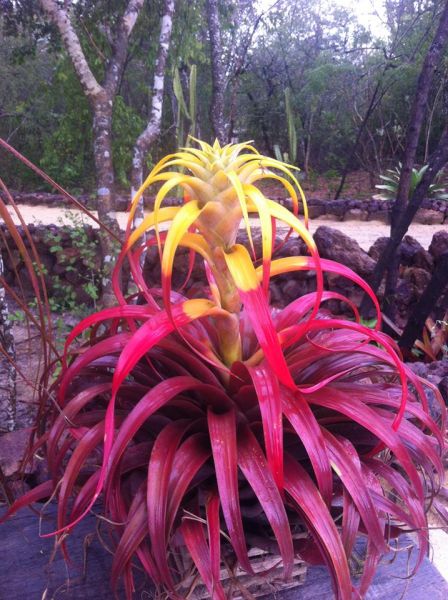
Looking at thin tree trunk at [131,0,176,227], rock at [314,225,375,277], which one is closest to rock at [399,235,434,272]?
rock at [314,225,375,277]

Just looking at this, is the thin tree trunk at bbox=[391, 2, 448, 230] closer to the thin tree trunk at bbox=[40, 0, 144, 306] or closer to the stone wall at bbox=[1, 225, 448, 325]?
the stone wall at bbox=[1, 225, 448, 325]

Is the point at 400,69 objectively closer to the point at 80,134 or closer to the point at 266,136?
the point at 266,136

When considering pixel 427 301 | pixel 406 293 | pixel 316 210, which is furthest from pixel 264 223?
pixel 316 210

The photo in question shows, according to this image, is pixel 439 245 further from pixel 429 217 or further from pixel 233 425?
pixel 429 217

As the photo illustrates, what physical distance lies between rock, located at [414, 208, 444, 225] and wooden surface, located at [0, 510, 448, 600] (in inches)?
299

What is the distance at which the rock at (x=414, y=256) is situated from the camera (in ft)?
13.3

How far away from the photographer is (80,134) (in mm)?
9102

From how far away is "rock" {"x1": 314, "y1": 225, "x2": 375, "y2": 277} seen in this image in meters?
3.74

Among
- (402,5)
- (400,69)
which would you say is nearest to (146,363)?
(400,69)

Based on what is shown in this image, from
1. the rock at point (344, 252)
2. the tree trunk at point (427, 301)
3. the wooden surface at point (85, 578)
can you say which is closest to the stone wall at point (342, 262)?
the rock at point (344, 252)

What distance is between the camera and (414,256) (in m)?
4.11

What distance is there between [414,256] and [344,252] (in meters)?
0.77

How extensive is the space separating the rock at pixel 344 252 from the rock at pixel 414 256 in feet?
1.58

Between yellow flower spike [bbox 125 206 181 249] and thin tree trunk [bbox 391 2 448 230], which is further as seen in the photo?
thin tree trunk [bbox 391 2 448 230]
